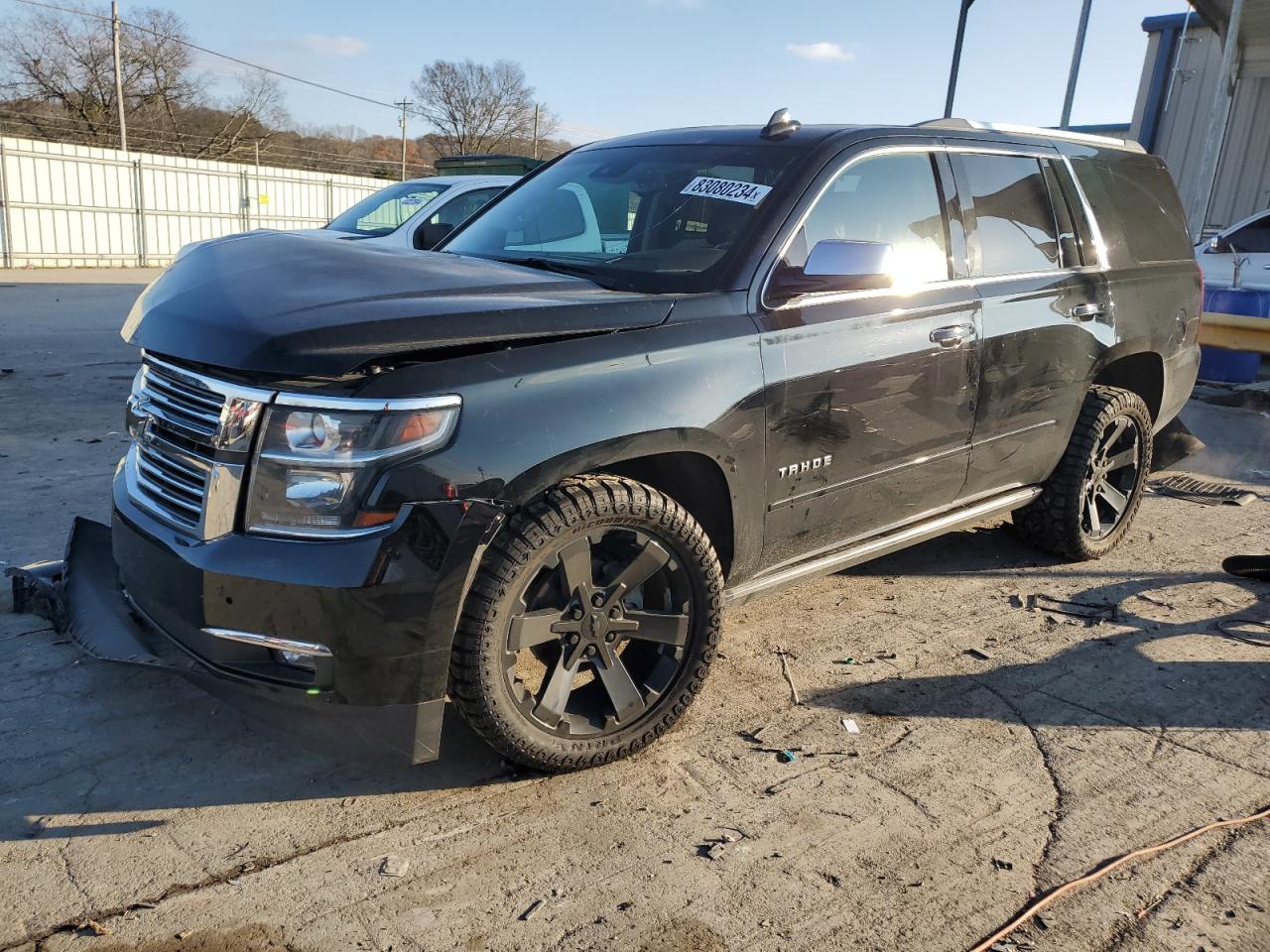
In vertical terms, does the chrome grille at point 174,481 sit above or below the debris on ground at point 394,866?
above

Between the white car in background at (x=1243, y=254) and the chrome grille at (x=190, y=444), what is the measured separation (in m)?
11.3

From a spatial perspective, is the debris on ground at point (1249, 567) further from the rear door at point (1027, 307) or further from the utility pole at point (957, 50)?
the utility pole at point (957, 50)

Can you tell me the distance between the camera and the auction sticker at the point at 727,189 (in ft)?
11.4

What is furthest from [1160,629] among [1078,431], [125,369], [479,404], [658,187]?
[125,369]

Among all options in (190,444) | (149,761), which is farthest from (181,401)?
(149,761)

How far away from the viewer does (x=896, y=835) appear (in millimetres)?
2758

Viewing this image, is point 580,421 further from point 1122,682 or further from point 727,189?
point 1122,682

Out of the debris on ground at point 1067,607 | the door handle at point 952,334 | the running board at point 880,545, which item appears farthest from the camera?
the debris on ground at point 1067,607

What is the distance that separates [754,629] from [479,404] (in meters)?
1.95

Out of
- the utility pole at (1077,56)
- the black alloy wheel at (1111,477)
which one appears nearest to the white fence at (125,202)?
the utility pole at (1077,56)

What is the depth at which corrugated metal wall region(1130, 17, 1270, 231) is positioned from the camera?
1775 centimetres

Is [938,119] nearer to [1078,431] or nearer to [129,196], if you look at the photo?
[1078,431]

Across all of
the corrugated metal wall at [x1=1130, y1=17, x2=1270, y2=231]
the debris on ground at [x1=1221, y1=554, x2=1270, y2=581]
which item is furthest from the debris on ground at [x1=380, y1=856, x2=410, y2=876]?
the corrugated metal wall at [x1=1130, y1=17, x2=1270, y2=231]

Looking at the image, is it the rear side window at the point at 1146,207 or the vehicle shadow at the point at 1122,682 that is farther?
the rear side window at the point at 1146,207
